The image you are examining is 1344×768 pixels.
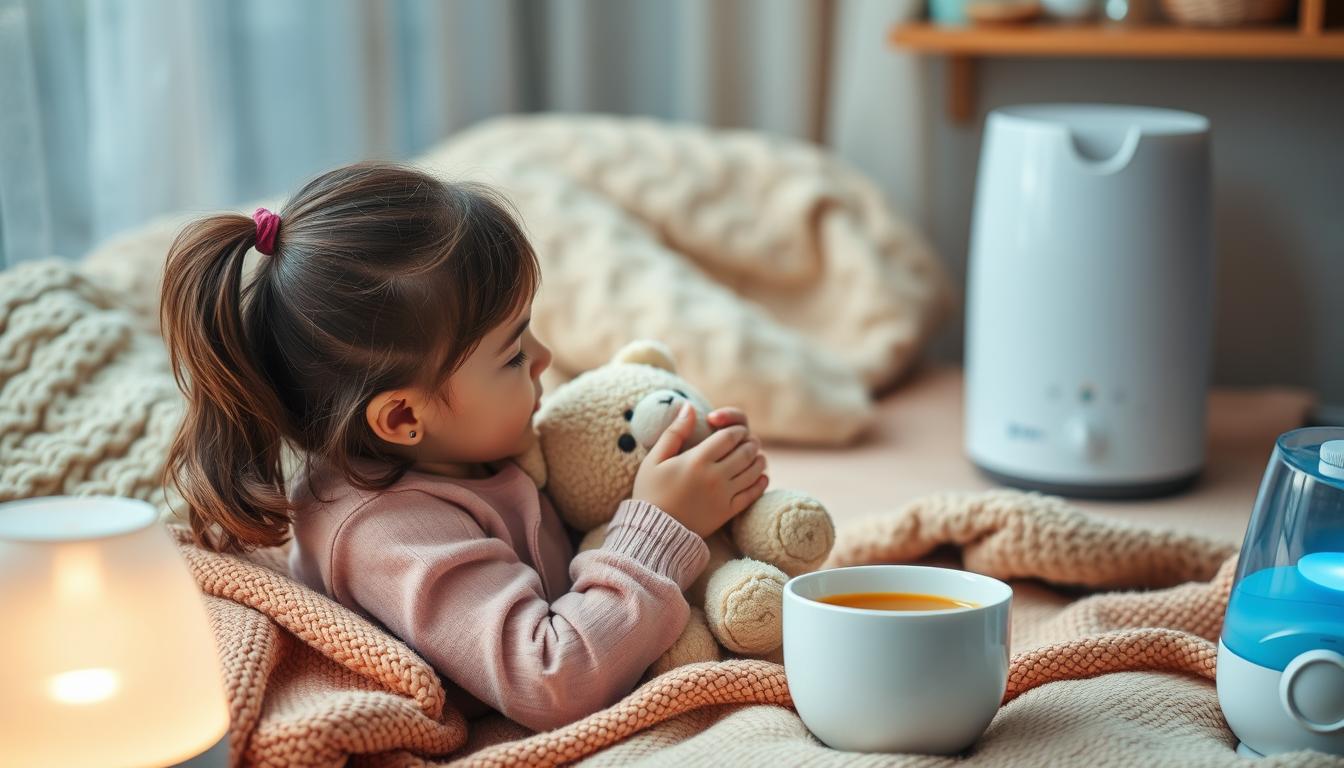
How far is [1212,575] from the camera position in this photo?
3.41 ft

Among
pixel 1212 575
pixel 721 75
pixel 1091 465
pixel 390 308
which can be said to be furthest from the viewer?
pixel 721 75

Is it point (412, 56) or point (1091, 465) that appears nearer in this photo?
point (1091, 465)

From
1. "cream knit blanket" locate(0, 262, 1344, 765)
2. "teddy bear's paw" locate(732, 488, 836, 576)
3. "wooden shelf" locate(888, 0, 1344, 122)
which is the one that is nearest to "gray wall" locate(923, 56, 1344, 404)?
"wooden shelf" locate(888, 0, 1344, 122)

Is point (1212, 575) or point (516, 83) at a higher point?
point (516, 83)

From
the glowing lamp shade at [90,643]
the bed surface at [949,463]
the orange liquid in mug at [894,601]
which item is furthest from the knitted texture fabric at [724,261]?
the glowing lamp shade at [90,643]

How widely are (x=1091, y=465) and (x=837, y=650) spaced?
2.45ft

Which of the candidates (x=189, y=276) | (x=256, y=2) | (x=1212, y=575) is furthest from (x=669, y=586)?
(x=256, y=2)

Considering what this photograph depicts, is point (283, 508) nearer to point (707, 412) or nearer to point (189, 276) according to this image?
point (189, 276)

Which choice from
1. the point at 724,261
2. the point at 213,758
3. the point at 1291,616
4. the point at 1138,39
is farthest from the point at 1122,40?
the point at 213,758

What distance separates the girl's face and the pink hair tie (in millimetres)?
111

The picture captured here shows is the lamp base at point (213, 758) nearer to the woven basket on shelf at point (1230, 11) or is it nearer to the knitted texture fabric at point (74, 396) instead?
the knitted texture fabric at point (74, 396)

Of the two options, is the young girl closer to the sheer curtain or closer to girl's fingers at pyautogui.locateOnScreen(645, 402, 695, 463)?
girl's fingers at pyautogui.locateOnScreen(645, 402, 695, 463)

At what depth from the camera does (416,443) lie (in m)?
0.84

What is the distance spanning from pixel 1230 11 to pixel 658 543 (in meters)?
1.11
